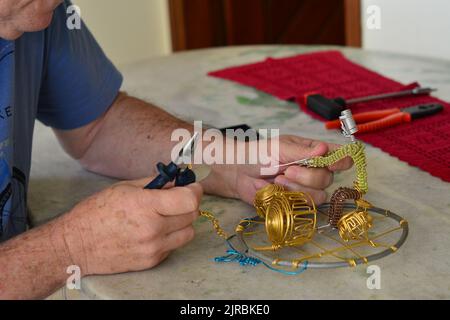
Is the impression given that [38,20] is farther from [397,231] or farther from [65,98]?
[397,231]

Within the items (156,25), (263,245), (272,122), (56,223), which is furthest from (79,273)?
(156,25)

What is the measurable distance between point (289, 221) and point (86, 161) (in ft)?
1.79

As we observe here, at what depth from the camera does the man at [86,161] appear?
3.20 ft

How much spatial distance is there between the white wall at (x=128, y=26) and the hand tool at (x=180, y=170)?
2227 mm

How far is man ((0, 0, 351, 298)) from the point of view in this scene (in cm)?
98

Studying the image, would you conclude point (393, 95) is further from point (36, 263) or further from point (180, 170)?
point (36, 263)

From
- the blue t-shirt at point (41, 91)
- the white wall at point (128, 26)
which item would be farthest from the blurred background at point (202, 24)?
the blue t-shirt at point (41, 91)

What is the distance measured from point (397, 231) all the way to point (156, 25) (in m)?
2.60

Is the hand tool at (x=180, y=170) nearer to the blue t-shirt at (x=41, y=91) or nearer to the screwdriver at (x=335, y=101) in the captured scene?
the blue t-shirt at (x=41, y=91)

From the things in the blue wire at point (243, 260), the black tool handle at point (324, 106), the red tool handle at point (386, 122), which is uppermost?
the black tool handle at point (324, 106)

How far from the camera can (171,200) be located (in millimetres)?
963

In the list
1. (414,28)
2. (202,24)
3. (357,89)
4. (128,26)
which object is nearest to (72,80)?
(357,89)

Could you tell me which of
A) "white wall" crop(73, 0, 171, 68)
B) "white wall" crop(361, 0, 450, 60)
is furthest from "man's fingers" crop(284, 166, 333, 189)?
"white wall" crop(73, 0, 171, 68)

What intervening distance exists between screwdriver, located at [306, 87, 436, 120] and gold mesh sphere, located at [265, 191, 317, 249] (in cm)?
47
